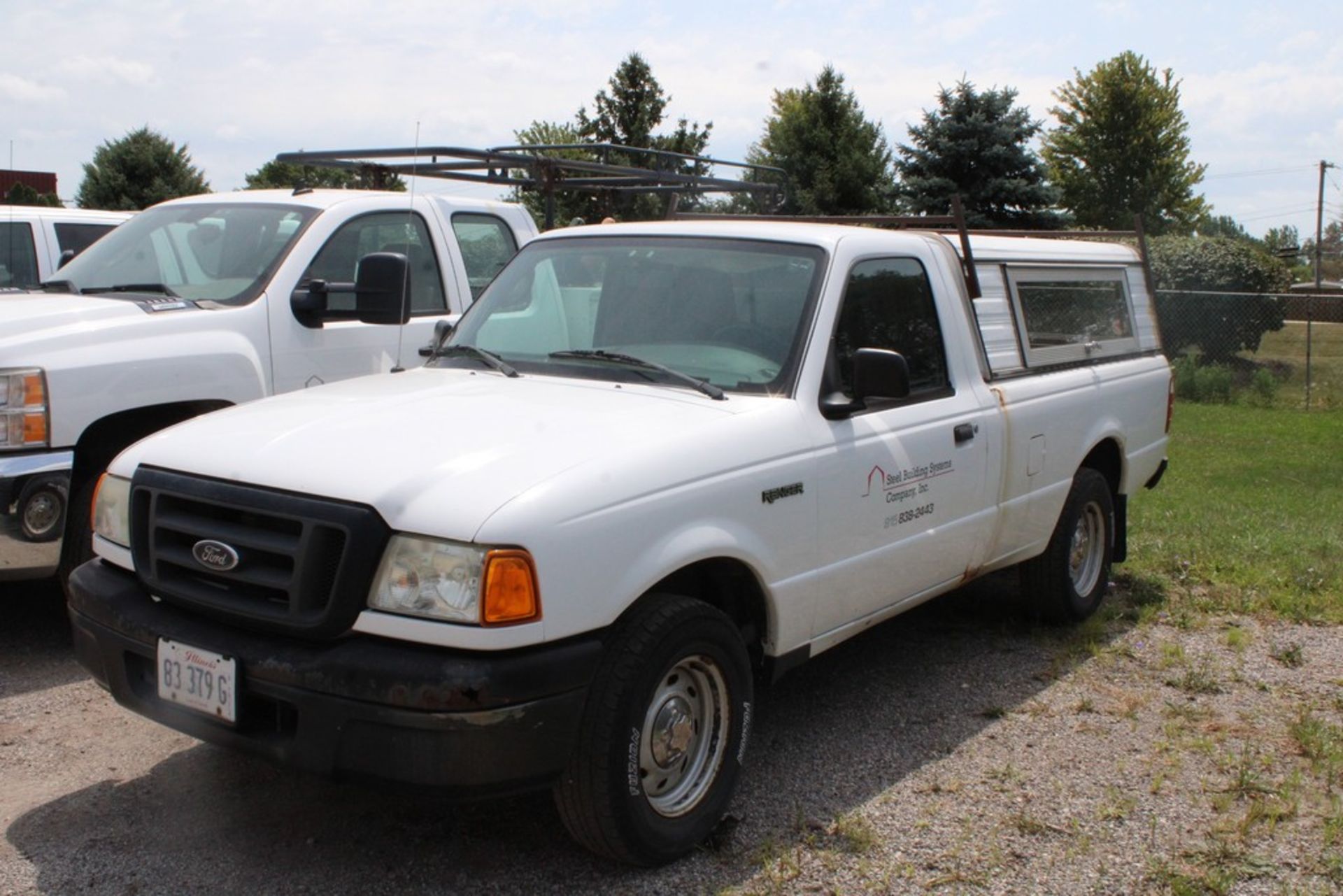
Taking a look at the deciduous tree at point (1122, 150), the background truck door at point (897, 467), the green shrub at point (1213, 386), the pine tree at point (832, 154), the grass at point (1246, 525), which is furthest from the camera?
the deciduous tree at point (1122, 150)

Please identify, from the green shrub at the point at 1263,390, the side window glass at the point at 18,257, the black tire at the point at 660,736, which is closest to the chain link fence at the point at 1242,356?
the green shrub at the point at 1263,390

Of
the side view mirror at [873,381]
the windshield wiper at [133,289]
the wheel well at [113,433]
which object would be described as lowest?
the wheel well at [113,433]

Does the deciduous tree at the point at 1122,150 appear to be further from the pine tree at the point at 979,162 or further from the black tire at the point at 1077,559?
the black tire at the point at 1077,559

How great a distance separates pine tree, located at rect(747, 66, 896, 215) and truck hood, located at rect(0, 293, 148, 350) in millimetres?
25991

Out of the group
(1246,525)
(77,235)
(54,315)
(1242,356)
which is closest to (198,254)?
(54,315)

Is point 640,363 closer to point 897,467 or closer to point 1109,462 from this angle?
point 897,467

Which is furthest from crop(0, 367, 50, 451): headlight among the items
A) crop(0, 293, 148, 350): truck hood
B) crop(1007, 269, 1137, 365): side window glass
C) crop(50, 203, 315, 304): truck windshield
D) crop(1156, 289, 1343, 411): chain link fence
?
crop(1156, 289, 1343, 411): chain link fence

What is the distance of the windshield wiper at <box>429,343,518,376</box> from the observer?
4766 mm

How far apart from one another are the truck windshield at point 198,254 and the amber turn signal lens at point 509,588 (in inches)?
140

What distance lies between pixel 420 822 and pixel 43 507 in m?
2.28

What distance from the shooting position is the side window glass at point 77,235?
354 inches

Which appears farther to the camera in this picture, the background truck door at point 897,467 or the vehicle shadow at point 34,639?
the vehicle shadow at point 34,639

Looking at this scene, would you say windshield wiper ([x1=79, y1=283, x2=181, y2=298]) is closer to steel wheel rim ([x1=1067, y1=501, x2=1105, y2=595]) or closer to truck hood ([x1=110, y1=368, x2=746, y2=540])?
truck hood ([x1=110, y1=368, x2=746, y2=540])

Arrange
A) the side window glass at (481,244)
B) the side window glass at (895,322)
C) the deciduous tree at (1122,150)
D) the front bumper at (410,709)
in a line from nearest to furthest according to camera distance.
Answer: the front bumper at (410,709) → the side window glass at (895,322) → the side window glass at (481,244) → the deciduous tree at (1122,150)
